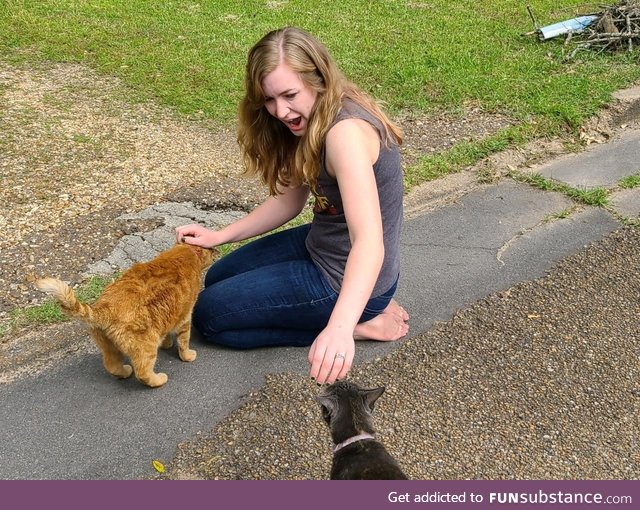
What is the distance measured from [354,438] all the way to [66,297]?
128cm

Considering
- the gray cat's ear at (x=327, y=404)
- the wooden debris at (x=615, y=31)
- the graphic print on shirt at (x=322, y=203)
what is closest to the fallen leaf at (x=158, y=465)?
the gray cat's ear at (x=327, y=404)

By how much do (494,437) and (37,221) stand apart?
10.6 feet

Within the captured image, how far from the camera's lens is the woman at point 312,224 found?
104 inches

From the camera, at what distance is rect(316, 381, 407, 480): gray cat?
2309 millimetres

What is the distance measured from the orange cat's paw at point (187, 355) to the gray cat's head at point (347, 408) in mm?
1084

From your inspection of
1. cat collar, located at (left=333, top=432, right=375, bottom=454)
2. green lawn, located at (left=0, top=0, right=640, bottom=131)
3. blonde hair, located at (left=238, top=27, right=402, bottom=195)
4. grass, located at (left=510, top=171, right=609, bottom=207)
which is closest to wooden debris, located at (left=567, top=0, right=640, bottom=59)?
green lawn, located at (left=0, top=0, right=640, bottom=131)

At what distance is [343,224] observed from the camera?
327 centimetres

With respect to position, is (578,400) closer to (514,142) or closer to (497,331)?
(497,331)

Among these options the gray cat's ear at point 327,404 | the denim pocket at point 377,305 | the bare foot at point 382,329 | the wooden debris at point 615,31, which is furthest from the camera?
the wooden debris at point 615,31

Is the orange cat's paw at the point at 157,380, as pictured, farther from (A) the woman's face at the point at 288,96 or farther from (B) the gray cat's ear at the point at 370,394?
(A) the woman's face at the point at 288,96

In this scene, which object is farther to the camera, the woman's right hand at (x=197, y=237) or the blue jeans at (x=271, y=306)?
the woman's right hand at (x=197, y=237)

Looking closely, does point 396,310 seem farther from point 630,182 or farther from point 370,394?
point 630,182

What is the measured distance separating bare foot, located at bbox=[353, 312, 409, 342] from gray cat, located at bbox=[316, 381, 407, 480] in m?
0.86

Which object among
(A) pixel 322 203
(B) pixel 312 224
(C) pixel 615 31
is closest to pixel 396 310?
(B) pixel 312 224
